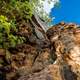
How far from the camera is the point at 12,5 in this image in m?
21.4

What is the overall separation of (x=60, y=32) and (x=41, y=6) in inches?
372

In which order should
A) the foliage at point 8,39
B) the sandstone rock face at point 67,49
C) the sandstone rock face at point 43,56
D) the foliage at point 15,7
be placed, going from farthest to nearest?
the foliage at point 15,7 → the foliage at point 8,39 → the sandstone rock face at point 43,56 → the sandstone rock face at point 67,49

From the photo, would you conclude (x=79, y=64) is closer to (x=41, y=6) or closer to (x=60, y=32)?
(x=60, y=32)

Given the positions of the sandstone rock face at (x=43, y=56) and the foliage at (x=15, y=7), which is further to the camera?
the foliage at (x=15, y=7)

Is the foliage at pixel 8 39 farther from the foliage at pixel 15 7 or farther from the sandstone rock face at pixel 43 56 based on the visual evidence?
the foliage at pixel 15 7

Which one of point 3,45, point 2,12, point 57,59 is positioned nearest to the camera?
point 57,59

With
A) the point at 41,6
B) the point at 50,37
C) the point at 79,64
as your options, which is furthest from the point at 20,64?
the point at 41,6

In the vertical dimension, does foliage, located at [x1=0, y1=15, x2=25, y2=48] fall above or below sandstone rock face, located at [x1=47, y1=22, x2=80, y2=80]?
above

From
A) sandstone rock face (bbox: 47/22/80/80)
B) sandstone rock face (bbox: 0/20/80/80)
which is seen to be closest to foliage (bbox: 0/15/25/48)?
sandstone rock face (bbox: 0/20/80/80)

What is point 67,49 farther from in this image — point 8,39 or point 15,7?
point 15,7

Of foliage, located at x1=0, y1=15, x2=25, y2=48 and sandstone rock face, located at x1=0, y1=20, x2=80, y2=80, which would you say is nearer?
sandstone rock face, located at x1=0, y1=20, x2=80, y2=80

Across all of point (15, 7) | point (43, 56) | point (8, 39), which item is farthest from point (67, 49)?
point (15, 7)

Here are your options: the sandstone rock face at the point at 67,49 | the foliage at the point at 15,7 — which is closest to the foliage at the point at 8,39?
the foliage at the point at 15,7

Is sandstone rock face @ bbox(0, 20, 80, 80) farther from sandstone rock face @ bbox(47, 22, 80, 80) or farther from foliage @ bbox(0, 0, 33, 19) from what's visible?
foliage @ bbox(0, 0, 33, 19)
